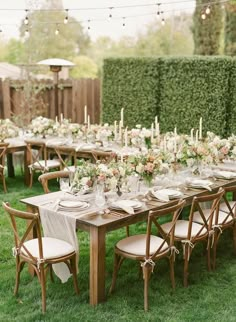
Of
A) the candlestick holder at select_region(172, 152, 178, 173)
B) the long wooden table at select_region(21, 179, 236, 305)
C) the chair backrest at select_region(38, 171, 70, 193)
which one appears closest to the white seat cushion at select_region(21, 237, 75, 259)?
the long wooden table at select_region(21, 179, 236, 305)

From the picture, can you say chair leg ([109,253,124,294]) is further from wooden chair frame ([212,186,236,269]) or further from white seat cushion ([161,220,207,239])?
wooden chair frame ([212,186,236,269])

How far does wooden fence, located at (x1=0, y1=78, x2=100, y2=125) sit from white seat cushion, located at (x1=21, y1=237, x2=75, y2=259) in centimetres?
849

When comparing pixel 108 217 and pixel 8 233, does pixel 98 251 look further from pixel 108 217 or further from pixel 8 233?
pixel 8 233

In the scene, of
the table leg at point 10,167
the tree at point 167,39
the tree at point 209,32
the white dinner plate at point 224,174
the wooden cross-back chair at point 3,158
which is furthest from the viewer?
the tree at point 167,39

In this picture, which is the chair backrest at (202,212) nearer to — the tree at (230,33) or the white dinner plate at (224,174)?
the white dinner plate at (224,174)

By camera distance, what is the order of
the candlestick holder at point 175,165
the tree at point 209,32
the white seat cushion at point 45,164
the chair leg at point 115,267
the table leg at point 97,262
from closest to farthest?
1. the table leg at point 97,262
2. the chair leg at point 115,267
3. the candlestick holder at point 175,165
4. the white seat cushion at point 45,164
5. the tree at point 209,32

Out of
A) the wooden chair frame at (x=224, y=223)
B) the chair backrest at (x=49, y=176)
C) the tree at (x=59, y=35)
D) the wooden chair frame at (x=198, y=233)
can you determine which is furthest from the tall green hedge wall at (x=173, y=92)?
the tree at (x=59, y=35)

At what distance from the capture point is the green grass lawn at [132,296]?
4309 mm

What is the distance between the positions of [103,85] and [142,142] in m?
5.58

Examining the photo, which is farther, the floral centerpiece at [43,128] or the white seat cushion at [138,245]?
the floral centerpiece at [43,128]

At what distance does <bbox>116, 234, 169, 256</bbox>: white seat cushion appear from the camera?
4480 millimetres

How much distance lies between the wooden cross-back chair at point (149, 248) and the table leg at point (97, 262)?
0.24 meters

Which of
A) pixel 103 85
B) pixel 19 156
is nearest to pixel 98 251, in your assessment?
pixel 19 156

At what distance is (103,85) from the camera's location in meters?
13.4
